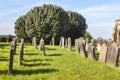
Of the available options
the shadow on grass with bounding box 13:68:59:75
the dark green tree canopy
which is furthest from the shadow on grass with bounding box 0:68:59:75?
the dark green tree canopy

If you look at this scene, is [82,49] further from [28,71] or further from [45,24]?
[45,24]

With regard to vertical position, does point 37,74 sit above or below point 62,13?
below

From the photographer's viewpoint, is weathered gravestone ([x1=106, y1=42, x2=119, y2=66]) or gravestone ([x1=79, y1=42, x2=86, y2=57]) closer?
weathered gravestone ([x1=106, y1=42, x2=119, y2=66])

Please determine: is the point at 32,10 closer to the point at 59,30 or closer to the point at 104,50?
the point at 59,30

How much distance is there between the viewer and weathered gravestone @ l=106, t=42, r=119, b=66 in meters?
22.7

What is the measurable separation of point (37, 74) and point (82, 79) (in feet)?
6.63

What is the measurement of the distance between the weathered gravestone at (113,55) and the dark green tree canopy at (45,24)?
3845 centimetres

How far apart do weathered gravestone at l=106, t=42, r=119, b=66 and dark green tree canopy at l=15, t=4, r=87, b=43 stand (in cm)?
3845

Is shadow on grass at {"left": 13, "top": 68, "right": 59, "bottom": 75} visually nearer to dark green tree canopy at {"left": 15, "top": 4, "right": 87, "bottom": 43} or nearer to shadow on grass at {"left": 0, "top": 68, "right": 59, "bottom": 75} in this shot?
shadow on grass at {"left": 0, "top": 68, "right": 59, "bottom": 75}

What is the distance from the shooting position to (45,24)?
64.9 m

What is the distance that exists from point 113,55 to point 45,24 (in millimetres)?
42251

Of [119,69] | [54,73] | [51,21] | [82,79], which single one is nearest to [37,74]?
[54,73]

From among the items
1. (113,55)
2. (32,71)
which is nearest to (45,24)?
(113,55)

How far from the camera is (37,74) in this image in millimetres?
16922
